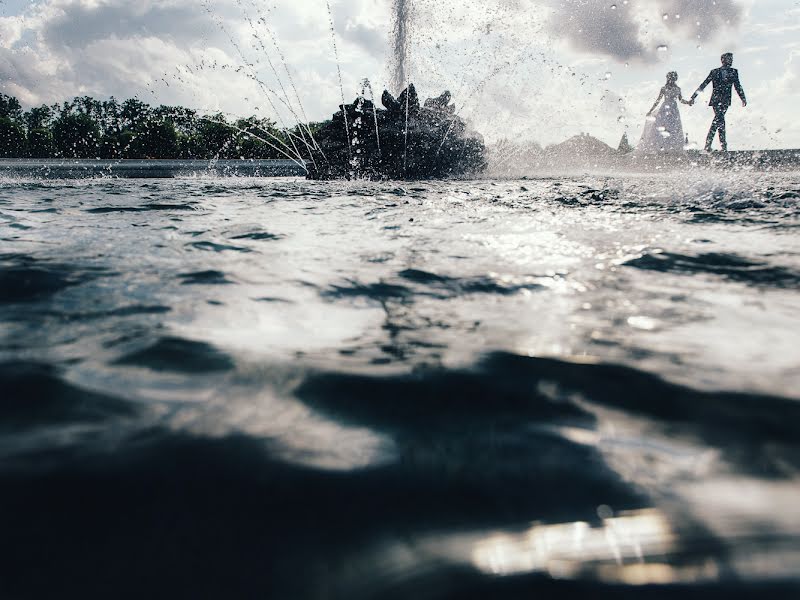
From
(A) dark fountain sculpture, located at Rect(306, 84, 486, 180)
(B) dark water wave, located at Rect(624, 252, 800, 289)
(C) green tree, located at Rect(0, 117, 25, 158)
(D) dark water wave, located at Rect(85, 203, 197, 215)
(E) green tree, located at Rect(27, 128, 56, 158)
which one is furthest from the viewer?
(E) green tree, located at Rect(27, 128, 56, 158)

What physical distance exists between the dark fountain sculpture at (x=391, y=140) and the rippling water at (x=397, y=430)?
953cm

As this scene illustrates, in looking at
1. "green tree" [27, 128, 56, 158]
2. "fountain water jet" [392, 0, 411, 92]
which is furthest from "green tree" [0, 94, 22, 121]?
"fountain water jet" [392, 0, 411, 92]

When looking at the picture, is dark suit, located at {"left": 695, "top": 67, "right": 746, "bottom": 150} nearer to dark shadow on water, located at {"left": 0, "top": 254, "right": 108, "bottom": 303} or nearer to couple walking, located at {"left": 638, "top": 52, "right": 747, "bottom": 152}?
couple walking, located at {"left": 638, "top": 52, "right": 747, "bottom": 152}

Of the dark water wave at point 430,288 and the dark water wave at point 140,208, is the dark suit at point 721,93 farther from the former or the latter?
the dark water wave at point 430,288

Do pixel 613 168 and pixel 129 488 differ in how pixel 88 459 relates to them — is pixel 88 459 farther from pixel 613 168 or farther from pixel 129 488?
pixel 613 168

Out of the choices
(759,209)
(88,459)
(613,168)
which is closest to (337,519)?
(88,459)

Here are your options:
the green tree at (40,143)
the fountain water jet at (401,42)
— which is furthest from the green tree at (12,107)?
the fountain water jet at (401,42)

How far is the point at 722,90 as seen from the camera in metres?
12.1

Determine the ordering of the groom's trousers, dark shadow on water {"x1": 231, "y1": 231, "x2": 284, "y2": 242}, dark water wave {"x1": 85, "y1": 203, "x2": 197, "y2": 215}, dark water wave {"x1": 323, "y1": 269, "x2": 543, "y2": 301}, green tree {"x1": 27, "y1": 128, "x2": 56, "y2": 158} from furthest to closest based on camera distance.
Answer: green tree {"x1": 27, "y1": 128, "x2": 56, "y2": 158} < the groom's trousers < dark water wave {"x1": 85, "y1": 203, "x2": 197, "y2": 215} < dark shadow on water {"x1": 231, "y1": 231, "x2": 284, "y2": 242} < dark water wave {"x1": 323, "y1": 269, "x2": 543, "y2": 301}

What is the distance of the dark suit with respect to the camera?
11.9m

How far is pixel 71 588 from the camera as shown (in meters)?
0.75

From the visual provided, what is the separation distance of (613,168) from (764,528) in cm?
1737

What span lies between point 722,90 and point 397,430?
45.9 feet

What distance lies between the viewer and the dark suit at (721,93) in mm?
11867
